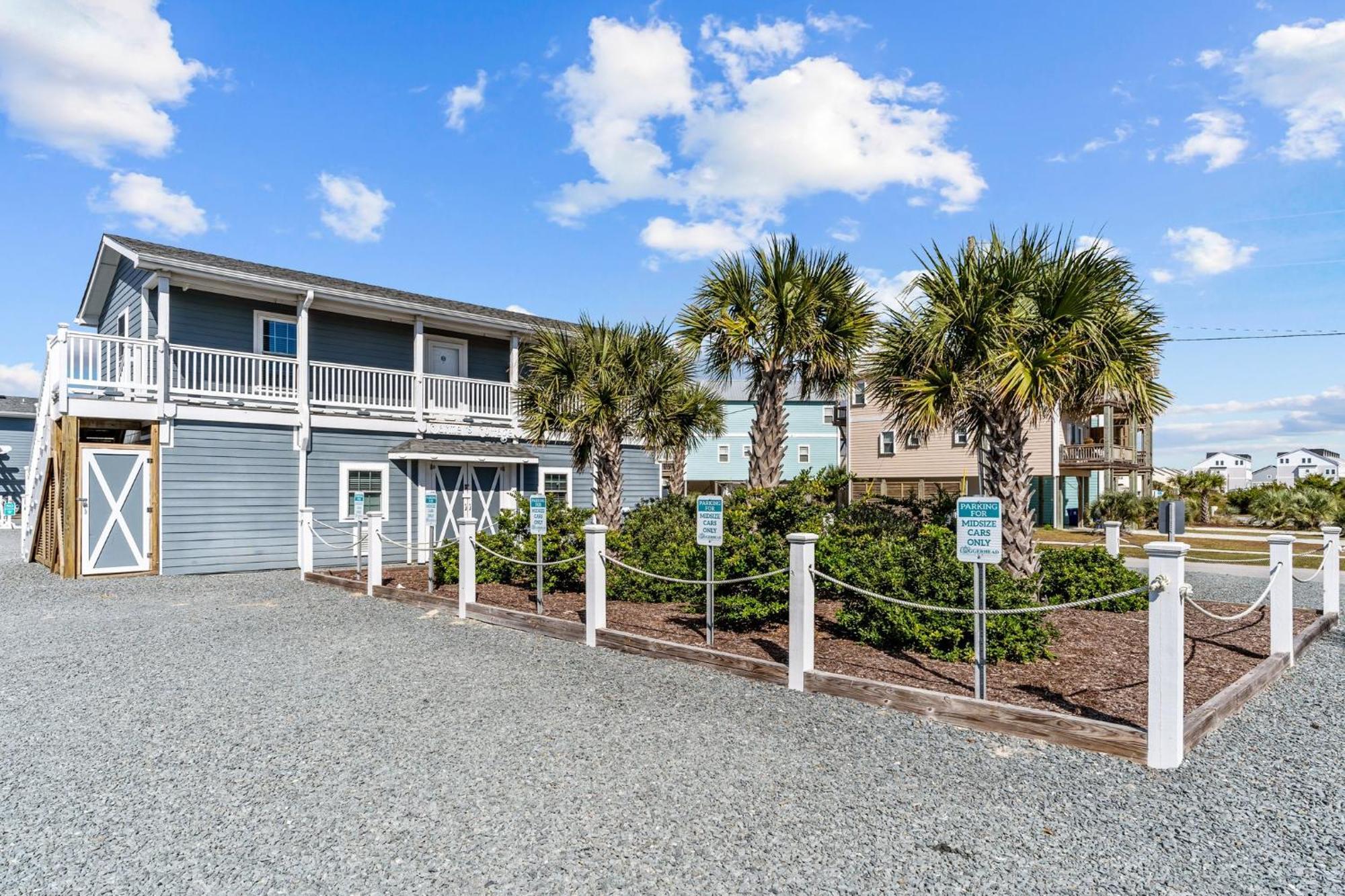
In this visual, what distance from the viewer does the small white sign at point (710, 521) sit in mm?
7562

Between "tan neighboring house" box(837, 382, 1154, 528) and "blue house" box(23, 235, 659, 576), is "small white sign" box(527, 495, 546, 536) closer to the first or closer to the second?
"blue house" box(23, 235, 659, 576)

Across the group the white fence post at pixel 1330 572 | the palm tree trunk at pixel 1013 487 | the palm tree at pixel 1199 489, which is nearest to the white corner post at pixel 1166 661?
the palm tree trunk at pixel 1013 487

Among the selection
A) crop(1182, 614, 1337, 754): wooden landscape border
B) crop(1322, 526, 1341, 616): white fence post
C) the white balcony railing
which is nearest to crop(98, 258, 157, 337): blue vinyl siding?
the white balcony railing

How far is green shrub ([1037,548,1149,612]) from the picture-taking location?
942cm

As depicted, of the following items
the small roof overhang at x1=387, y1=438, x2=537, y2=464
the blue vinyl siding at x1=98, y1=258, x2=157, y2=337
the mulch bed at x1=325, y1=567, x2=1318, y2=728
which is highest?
the blue vinyl siding at x1=98, y1=258, x2=157, y2=337

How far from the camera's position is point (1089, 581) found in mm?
9477

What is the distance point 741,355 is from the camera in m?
12.5

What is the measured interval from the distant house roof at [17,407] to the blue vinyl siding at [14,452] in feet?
0.99

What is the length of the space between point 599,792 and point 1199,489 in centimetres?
3417

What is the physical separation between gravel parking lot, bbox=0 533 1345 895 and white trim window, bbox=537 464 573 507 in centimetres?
1117

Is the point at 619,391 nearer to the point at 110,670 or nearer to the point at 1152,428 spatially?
the point at 110,670

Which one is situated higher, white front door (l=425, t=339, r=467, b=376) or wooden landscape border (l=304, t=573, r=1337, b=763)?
white front door (l=425, t=339, r=467, b=376)

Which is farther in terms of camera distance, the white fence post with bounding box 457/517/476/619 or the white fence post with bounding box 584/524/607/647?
the white fence post with bounding box 457/517/476/619

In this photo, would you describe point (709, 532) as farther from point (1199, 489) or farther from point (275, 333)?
point (1199, 489)
